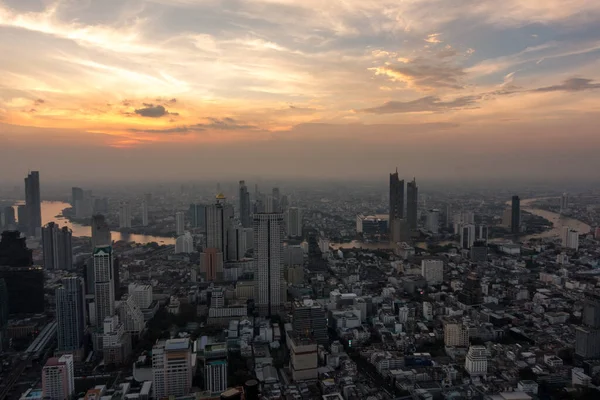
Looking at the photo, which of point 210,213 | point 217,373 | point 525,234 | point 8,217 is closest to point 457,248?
point 525,234

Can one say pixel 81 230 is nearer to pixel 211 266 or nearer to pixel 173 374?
pixel 211 266

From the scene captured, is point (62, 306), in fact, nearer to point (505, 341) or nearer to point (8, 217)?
point (505, 341)

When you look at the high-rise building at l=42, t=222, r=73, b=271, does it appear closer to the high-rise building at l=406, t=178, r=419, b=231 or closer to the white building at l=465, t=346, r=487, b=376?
the white building at l=465, t=346, r=487, b=376

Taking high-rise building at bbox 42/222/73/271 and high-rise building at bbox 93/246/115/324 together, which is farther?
high-rise building at bbox 42/222/73/271

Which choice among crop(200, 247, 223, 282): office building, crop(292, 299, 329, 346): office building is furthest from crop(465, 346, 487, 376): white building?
crop(200, 247, 223, 282): office building

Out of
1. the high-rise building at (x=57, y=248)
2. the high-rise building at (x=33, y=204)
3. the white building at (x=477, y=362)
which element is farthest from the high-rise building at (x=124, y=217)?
the white building at (x=477, y=362)

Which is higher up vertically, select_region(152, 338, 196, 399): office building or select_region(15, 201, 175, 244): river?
select_region(15, 201, 175, 244): river
